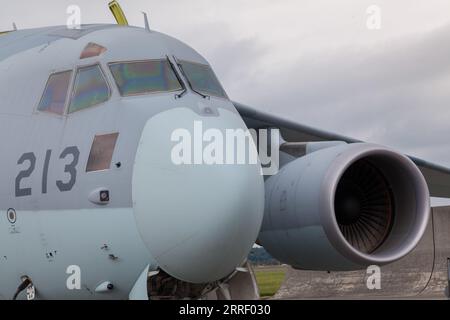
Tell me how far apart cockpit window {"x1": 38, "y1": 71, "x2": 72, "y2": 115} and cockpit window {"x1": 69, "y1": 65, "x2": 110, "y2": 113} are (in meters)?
0.09

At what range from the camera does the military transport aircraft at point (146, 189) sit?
206 inches

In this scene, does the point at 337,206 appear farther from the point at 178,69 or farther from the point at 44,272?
the point at 44,272

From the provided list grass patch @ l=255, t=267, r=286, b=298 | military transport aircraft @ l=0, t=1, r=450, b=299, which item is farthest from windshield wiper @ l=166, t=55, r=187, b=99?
grass patch @ l=255, t=267, r=286, b=298

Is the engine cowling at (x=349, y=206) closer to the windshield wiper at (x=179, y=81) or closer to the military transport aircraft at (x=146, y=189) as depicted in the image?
the military transport aircraft at (x=146, y=189)

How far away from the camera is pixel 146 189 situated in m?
5.30

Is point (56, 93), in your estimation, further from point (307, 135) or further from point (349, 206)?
point (307, 135)

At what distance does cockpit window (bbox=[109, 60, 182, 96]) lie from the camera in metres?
6.10

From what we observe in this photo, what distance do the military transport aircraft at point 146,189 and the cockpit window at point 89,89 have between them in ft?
0.04

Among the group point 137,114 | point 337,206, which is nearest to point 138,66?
point 137,114

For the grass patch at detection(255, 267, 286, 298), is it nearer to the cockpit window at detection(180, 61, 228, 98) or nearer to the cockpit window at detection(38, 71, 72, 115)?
the cockpit window at detection(180, 61, 228, 98)

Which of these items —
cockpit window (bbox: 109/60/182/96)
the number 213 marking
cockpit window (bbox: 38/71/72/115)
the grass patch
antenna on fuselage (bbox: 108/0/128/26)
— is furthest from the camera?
the grass patch

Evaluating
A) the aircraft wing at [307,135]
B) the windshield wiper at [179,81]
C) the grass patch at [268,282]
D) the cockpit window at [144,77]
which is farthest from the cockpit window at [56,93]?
the grass patch at [268,282]

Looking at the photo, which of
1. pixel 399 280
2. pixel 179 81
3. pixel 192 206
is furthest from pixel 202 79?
pixel 399 280

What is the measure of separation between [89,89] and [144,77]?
1.52 feet
